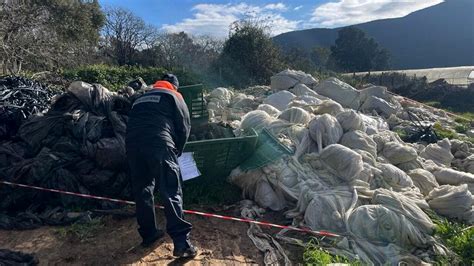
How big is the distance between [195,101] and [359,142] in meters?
2.46

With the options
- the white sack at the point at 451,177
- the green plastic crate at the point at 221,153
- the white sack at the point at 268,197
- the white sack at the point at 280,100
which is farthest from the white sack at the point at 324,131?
the white sack at the point at 280,100

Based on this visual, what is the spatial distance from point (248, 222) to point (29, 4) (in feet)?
56.7

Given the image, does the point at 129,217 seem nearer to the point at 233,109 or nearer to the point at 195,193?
the point at 195,193

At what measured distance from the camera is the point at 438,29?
5681cm

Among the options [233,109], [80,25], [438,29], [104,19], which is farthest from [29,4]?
[438,29]

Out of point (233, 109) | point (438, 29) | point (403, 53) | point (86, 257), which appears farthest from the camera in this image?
point (438, 29)

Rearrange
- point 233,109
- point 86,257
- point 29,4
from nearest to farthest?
point 86,257 → point 233,109 → point 29,4

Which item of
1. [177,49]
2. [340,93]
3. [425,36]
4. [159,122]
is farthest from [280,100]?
[425,36]

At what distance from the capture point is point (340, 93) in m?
9.03

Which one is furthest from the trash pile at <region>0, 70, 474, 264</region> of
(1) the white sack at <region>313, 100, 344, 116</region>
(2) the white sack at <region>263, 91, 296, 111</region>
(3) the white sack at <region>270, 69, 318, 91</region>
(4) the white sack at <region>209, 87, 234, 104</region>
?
(3) the white sack at <region>270, 69, 318, 91</region>

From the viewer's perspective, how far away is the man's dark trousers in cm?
361

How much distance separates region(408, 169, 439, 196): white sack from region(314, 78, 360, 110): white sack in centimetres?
396

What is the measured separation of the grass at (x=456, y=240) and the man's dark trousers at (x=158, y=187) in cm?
234

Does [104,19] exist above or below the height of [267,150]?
above
